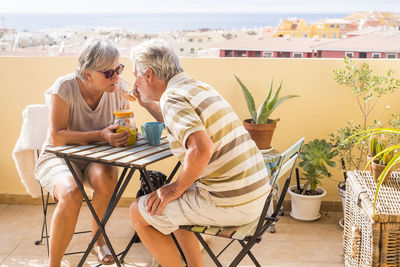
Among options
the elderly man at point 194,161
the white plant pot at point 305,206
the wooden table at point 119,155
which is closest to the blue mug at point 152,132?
the wooden table at point 119,155

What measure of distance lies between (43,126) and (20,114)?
2.72 ft

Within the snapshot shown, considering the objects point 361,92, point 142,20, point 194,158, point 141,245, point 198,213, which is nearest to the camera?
point 194,158

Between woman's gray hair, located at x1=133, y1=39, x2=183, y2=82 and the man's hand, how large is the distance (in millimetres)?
486

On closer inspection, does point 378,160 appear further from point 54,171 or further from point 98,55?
point 54,171

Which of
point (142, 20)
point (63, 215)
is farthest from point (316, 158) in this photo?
point (142, 20)

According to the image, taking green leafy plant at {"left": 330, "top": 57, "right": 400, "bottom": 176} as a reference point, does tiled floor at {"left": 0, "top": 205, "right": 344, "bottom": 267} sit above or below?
below

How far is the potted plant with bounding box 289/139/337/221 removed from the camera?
126 inches

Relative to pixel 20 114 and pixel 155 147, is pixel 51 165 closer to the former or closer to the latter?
pixel 155 147

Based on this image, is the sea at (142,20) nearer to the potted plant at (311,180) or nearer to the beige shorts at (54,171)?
the potted plant at (311,180)

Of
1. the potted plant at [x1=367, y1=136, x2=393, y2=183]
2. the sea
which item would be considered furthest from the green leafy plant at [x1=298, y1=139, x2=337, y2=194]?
the sea

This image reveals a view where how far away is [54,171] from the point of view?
2480 millimetres

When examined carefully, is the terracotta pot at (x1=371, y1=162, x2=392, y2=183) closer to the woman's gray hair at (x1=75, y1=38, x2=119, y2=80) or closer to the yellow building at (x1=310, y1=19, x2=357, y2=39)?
the woman's gray hair at (x1=75, y1=38, x2=119, y2=80)

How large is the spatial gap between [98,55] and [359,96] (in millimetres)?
2046

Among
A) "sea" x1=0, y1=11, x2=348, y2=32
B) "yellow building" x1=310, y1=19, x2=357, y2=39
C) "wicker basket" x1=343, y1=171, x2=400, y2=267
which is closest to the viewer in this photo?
"wicker basket" x1=343, y1=171, x2=400, y2=267
